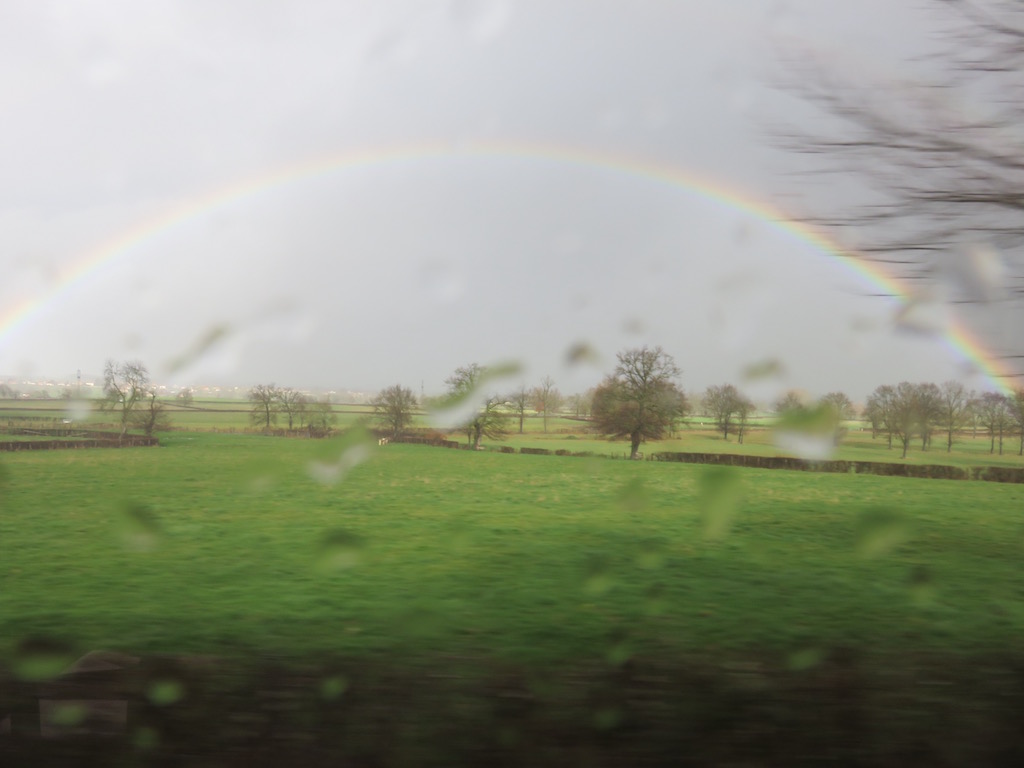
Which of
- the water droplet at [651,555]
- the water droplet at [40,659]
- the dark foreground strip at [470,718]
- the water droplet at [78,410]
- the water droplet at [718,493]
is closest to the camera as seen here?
the dark foreground strip at [470,718]

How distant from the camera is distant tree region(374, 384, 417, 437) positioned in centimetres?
412

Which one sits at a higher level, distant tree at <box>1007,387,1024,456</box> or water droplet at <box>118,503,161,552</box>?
distant tree at <box>1007,387,1024,456</box>

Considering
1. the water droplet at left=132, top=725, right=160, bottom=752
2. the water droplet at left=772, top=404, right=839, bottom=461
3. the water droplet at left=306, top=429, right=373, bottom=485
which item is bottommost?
the water droplet at left=132, top=725, right=160, bottom=752

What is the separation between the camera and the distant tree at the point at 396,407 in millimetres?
4125

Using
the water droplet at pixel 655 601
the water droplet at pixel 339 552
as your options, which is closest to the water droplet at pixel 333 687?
the water droplet at pixel 339 552

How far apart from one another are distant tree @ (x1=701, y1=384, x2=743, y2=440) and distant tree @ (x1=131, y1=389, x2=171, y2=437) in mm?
3386

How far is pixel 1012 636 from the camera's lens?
367cm

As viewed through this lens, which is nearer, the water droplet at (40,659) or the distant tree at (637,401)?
the water droplet at (40,659)

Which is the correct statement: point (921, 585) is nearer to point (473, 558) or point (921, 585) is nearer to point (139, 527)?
point (473, 558)

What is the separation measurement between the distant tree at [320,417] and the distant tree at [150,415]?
89cm

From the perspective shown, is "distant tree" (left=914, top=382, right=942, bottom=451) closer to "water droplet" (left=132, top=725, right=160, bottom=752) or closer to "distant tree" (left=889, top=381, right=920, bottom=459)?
"distant tree" (left=889, top=381, right=920, bottom=459)

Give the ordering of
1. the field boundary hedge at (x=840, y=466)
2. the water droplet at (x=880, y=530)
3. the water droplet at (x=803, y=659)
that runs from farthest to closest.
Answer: the field boundary hedge at (x=840, y=466), the water droplet at (x=880, y=530), the water droplet at (x=803, y=659)

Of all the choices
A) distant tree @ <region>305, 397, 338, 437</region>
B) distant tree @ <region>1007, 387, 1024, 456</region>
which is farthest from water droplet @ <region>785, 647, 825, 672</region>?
distant tree @ <region>305, 397, 338, 437</region>

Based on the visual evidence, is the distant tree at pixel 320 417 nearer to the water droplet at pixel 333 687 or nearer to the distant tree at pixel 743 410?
the water droplet at pixel 333 687
